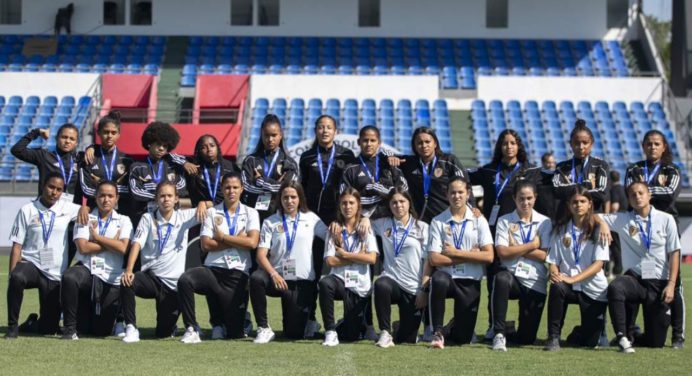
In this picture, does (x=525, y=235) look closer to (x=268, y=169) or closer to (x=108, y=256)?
(x=268, y=169)

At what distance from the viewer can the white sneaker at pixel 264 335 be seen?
8484 millimetres

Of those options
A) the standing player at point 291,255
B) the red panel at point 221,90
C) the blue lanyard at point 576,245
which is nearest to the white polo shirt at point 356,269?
the standing player at point 291,255

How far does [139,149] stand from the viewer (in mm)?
21859

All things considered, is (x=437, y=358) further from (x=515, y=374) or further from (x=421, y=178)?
(x=421, y=178)

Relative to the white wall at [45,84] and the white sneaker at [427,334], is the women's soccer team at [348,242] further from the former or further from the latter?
the white wall at [45,84]

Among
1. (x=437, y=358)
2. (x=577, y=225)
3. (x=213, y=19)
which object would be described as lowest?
(x=437, y=358)

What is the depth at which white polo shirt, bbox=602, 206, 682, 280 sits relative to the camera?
8.45 m

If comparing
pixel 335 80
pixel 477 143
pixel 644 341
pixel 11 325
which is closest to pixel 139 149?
pixel 335 80

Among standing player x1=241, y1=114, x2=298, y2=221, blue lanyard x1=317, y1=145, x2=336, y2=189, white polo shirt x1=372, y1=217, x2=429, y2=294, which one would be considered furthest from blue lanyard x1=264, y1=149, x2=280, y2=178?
white polo shirt x1=372, y1=217, x2=429, y2=294

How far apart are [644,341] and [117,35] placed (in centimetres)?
2276

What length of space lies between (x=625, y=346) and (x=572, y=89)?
18.2 metres

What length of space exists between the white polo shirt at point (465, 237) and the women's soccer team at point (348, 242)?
0.01m

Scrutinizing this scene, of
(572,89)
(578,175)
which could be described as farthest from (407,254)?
(572,89)

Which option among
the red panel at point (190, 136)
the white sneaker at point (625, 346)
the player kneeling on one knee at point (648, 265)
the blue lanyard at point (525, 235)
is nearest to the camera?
the white sneaker at point (625, 346)
